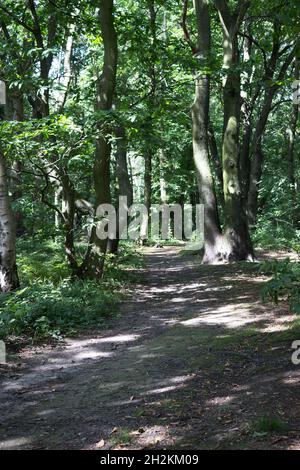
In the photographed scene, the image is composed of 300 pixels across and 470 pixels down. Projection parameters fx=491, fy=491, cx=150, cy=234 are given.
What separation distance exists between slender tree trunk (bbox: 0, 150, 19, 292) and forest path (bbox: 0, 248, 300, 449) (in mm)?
2229

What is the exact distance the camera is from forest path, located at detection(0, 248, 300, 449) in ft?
13.5

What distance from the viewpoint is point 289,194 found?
23.2 meters

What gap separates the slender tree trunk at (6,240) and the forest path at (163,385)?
223 cm

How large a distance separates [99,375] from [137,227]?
2440 centimetres

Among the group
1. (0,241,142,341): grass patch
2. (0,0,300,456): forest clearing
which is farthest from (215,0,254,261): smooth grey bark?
(0,241,142,341): grass patch

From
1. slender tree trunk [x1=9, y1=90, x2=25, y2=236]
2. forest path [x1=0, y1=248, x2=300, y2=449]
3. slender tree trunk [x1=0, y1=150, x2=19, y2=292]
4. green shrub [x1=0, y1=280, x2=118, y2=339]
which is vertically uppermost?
slender tree trunk [x1=9, y1=90, x2=25, y2=236]

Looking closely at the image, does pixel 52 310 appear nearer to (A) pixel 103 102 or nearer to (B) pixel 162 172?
(A) pixel 103 102

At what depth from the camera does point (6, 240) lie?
360 inches

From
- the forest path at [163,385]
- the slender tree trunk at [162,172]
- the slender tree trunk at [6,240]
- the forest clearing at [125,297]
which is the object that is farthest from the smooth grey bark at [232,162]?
the slender tree trunk at [162,172]

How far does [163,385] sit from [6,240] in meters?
4.96

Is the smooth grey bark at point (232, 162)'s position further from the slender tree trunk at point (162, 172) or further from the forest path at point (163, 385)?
the slender tree trunk at point (162, 172)

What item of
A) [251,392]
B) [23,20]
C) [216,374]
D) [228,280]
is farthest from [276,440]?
[23,20]

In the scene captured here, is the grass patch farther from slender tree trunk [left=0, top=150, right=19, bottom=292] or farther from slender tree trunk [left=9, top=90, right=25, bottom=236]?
slender tree trunk [left=9, top=90, right=25, bottom=236]

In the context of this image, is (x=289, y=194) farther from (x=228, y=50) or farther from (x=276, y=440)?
(x=276, y=440)
